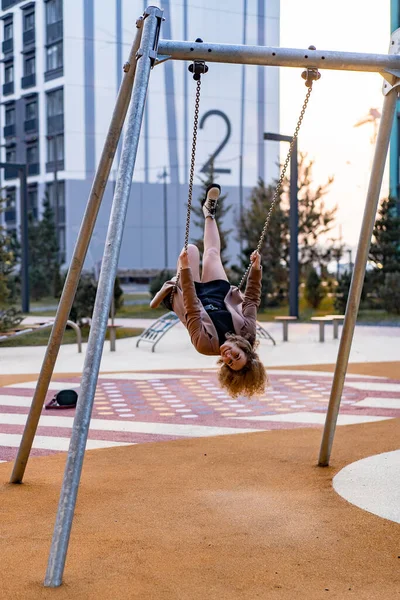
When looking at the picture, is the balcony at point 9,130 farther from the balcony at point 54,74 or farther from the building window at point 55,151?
the balcony at point 54,74

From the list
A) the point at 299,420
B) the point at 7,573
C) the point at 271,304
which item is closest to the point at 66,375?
the point at 299,420

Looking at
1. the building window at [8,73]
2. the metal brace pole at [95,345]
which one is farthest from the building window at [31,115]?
the metal brace pole at [95,345]

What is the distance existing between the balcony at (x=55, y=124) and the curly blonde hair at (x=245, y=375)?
27.6 m

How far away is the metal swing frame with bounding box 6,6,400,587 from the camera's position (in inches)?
133

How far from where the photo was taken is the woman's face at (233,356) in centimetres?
504

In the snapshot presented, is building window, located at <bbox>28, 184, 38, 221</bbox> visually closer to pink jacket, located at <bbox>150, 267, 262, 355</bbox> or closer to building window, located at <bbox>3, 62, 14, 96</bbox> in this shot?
building window, located at <bbox>3, 62, 14, 96</bbox>

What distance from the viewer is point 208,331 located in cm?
509

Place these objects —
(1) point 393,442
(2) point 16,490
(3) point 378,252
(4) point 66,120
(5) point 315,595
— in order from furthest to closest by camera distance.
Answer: (4) point 66,120 < (3) point 378,252 < (1) point 393,442 < (2) point 16,490 < (5) point 315,595

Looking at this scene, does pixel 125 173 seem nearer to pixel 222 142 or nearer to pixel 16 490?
pixel 16 490

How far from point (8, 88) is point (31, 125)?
5.71 feet

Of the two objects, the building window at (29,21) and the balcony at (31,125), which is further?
the balcony at (31,125)

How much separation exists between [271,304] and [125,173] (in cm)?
2011

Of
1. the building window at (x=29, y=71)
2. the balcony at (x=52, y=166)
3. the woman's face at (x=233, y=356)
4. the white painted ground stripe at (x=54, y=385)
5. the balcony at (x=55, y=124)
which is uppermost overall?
the building window at (x=29, y=71)

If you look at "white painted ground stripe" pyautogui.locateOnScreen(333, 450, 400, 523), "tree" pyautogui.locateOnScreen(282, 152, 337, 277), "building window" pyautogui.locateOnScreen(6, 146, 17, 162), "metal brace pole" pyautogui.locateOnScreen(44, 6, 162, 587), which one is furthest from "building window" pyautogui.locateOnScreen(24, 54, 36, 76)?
"metal brace pole" pyautogui.locateOnScreen(44, 6, 162, 587)
